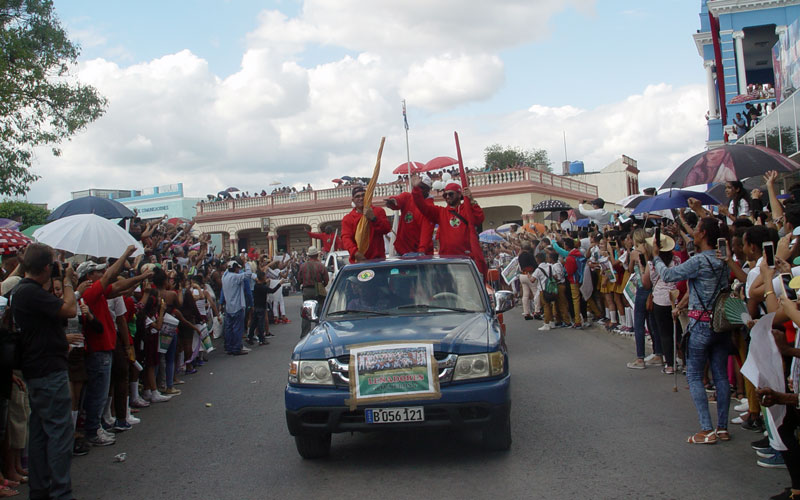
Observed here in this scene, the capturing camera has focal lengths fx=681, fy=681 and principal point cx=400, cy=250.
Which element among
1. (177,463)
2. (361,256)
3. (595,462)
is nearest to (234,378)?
(361,256)

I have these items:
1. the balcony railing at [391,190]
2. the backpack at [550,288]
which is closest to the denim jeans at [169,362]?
the backpack at [550,288]

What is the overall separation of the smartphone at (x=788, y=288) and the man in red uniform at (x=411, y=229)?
17.7 ft

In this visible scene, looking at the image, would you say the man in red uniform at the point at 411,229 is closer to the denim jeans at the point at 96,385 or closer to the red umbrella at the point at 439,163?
the denim jeans at the point at 96,385

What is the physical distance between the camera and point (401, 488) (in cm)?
500

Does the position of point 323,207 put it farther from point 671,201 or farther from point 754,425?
point 754,425

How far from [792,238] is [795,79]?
44.3 ft

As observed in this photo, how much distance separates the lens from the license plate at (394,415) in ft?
17.2

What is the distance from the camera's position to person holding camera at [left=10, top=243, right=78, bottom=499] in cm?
501

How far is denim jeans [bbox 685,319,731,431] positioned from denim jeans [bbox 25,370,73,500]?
16.7ft

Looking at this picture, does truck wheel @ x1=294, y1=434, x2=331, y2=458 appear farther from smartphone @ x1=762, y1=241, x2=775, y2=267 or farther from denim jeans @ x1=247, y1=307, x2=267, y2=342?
denim jeans @ x1=247, y1=307, x2=267, y2=342

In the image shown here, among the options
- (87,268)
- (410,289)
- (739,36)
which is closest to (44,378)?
(87,268)

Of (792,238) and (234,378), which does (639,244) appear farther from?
(234,378)

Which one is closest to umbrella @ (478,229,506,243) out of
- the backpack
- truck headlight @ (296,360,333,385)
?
the backpack

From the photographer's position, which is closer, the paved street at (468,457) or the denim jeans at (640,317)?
Answer: the paved street at (468,457)
